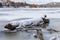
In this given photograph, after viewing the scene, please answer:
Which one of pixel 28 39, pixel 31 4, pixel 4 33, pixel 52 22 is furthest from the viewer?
pixel 52 22

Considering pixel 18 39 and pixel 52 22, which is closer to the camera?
pixel 18 39

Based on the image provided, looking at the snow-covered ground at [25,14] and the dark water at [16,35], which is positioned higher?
the snow-covered ground at [25,14]

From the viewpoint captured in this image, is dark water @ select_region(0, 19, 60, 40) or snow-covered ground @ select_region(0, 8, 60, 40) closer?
dark water @ select_region(0, 19, 60, 40)

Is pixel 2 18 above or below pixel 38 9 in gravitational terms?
below

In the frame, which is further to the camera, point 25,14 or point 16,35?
point 25,14

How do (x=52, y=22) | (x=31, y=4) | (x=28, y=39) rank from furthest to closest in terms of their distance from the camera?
(x=52, y=22) < (x=31, y=4) < (x=28, y=39)

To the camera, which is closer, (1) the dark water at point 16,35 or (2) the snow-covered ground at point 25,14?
(1) the dark water at point 16,35

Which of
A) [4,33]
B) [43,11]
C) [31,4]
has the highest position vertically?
[31,4]

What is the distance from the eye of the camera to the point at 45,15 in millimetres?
2721

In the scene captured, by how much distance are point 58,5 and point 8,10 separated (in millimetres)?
891

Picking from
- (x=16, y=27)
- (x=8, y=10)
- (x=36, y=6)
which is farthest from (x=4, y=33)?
(x=36, y=6)

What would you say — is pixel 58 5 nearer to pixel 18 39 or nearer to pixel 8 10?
pixel 8 10

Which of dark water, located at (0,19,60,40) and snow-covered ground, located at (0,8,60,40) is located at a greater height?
snow-covered ground, located at (0,8,60,40)

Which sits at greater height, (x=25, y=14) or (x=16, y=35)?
(x=25, y=14)
